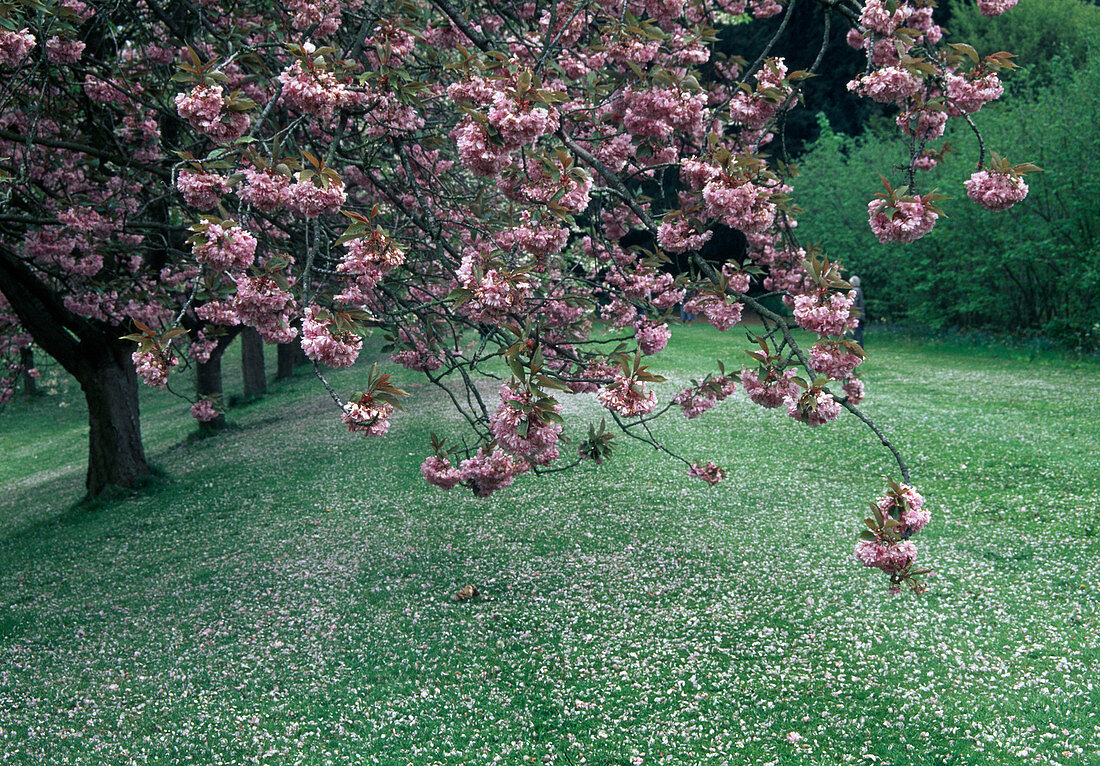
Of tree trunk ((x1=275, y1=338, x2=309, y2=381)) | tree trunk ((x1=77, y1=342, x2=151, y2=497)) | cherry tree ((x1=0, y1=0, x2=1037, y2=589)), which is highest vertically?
cherry tree ((x1=0, y1=0, x2=1037, y2=589))

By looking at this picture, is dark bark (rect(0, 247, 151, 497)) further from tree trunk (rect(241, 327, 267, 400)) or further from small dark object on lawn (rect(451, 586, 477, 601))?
tree trunk (rect(241, 327, 267, 400))

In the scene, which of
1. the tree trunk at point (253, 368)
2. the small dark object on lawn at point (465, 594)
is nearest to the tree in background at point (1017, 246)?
the small dark object on lawn at point (465, 594)

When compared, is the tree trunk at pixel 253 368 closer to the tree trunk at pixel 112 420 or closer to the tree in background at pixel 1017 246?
the tree trunk at pixel 112 420

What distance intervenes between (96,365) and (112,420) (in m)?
0.78

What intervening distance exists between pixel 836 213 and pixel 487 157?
2056 centimetres

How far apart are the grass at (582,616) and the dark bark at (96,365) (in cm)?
64

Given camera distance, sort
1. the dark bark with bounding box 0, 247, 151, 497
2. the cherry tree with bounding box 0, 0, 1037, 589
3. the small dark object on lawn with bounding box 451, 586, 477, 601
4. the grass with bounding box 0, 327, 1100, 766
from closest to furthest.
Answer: the cherry tree with bounding box 0, 0, 1037, 589 < the grass with bounding box 0, 327, 1100, 766 < the small dark object on lawn with bounding box 451, 586, 477, 601 < the dark bark with bounding box 0, 247, 151, 497

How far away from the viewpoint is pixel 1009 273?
15641mm

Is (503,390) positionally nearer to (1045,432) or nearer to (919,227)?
(919,227)

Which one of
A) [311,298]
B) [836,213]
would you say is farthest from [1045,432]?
→ [836,213]

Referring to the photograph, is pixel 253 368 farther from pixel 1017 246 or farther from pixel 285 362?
pixel 1017 246

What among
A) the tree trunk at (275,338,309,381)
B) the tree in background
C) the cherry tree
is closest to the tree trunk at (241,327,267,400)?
the tree trunk at (275,338,309,381)

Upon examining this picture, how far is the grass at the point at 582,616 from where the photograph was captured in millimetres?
3893

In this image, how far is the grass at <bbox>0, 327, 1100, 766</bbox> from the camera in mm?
3893
